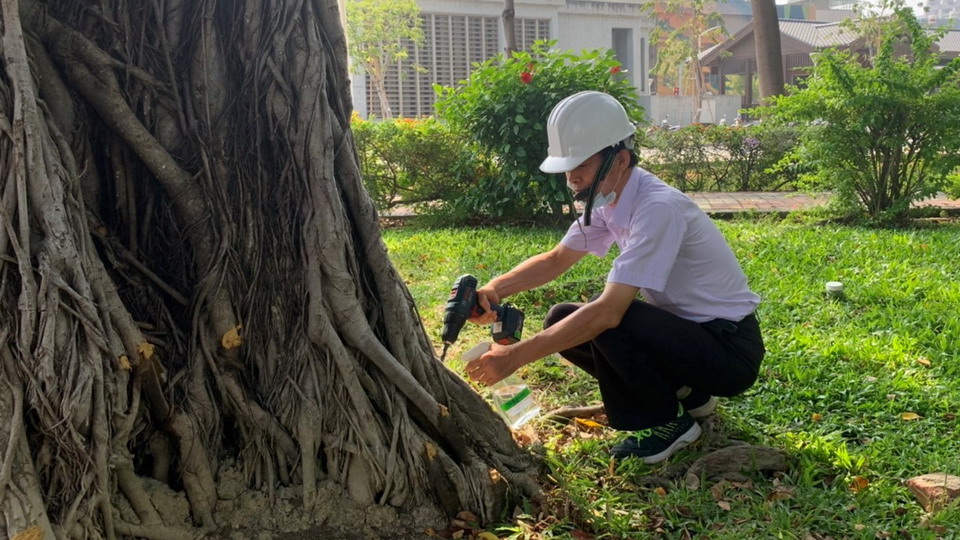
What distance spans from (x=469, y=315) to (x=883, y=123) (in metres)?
6.38

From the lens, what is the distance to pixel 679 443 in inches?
139

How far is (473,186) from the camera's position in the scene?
9555mm

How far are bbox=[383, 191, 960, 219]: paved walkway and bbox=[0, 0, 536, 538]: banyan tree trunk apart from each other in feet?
24.1

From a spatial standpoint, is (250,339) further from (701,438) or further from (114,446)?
(701,438)

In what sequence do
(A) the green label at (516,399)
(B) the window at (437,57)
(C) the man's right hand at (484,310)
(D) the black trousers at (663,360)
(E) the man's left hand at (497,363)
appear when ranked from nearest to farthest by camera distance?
(E) the man's left hand at (497,363), (D) the black trousers at (663,360), (C) the man's right hand at (484,310), (A) the green label at (516,399), (B) the window at (437,57)

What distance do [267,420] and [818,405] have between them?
2.43m

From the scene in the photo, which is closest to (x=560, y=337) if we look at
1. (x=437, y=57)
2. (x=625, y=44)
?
(x=437, y=57)

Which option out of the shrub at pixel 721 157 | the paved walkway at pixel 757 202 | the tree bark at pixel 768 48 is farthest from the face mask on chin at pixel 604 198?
the tree bark at pixel 768 48

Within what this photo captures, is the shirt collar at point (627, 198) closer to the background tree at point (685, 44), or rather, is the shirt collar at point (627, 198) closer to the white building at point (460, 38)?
the white building at point (460, 38)

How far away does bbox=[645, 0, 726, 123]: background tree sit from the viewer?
107ft

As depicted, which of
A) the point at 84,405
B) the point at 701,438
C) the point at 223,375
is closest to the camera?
the point at 84,405

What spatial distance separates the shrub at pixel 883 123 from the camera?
814 centimetres

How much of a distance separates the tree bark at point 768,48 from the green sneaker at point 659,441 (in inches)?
477

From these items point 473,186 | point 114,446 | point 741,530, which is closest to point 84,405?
point 114,446
